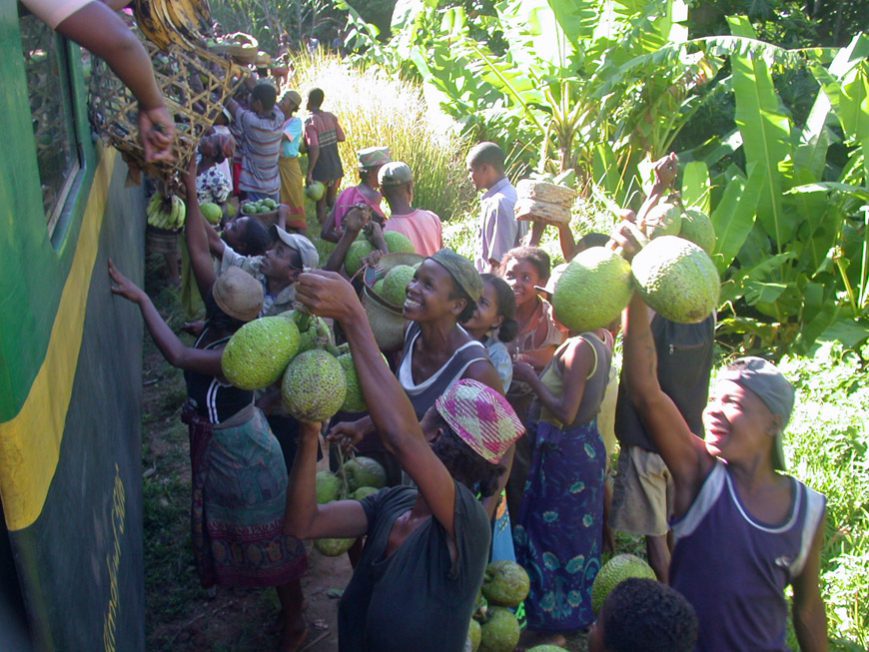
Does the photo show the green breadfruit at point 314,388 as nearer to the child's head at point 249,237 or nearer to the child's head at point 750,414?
the child's head at point 750,414

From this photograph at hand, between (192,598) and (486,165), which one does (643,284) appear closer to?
(192,598)

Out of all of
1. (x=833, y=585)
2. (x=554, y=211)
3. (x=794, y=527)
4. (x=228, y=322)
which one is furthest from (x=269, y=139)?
(x=794, y=527)

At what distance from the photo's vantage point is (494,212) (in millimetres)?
5914

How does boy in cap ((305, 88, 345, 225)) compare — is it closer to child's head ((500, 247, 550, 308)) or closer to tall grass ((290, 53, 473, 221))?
tall grass ((290, 53, 473, 221))

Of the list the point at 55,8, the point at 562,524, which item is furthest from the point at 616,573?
the point at 55,8

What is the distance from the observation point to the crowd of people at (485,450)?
91.7 inches

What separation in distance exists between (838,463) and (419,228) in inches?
125

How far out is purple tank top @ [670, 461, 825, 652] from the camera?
99.5 inches

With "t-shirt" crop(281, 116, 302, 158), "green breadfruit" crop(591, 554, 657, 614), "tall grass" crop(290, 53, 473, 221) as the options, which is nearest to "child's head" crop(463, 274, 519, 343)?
"green breadfruit" crop(591, 554, 657, 614)

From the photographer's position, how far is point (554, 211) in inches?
199

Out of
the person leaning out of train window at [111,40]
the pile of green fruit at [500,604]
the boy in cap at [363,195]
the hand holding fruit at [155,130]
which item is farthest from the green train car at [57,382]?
the boy in cap at [363,195]

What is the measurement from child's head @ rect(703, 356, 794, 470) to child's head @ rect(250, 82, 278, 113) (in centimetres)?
679

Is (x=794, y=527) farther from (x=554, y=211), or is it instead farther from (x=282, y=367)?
(x=554, y=211)

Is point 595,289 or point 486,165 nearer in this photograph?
point 595,289
